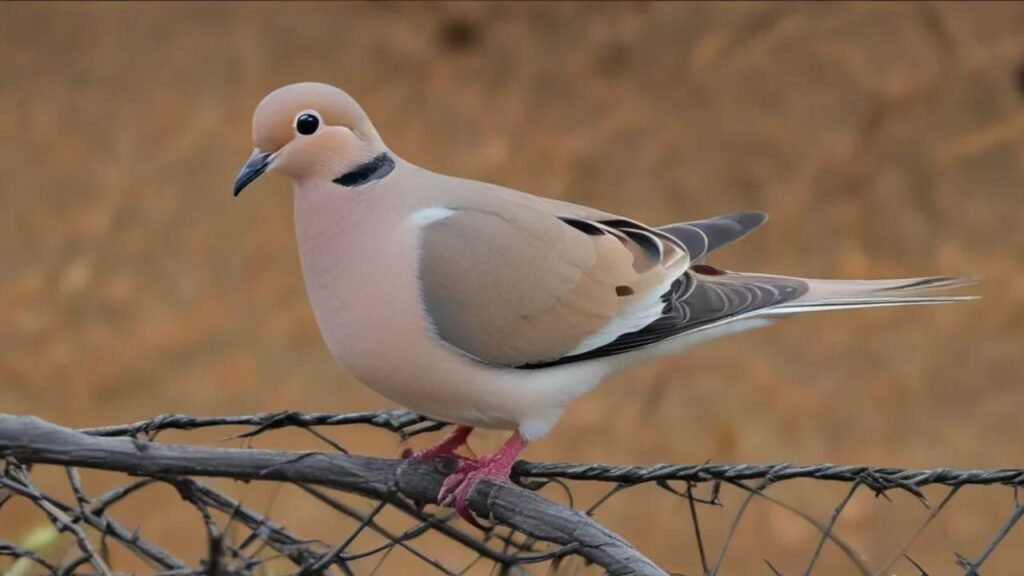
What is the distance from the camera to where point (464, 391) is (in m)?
1.10

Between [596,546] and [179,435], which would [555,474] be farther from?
[179,435]

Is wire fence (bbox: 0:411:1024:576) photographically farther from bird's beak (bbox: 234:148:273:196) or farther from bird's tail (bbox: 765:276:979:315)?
bird's tail (bbox: 765:276:979:315)

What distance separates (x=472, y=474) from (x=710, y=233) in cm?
40

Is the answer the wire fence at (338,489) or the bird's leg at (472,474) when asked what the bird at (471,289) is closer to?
the bird's leg at (472,474)

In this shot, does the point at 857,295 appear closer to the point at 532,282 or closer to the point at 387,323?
the point at 532,282

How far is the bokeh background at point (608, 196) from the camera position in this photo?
3129mm

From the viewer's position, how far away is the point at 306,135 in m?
1.07

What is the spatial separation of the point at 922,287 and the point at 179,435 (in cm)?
210

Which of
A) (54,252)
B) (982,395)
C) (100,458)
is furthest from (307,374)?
(100,458)

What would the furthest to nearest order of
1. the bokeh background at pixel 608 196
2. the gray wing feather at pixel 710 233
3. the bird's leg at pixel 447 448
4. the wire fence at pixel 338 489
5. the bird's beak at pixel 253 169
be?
the bokeh background at pixel 608 196, the gray wing feather at pixel 710 233, the bird's leg at pixel 447 448, the bird's beak at pixel 253 169, the wire fence at pixel 338 489

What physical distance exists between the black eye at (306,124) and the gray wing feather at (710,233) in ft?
1.34

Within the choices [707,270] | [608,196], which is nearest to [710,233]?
[707,270]

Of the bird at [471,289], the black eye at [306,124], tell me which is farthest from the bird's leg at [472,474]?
the black eye at [306,124]

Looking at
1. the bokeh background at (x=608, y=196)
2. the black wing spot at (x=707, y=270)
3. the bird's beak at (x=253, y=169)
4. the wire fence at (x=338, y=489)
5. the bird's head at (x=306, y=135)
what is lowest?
the wire fence at (x=338, y=489)
